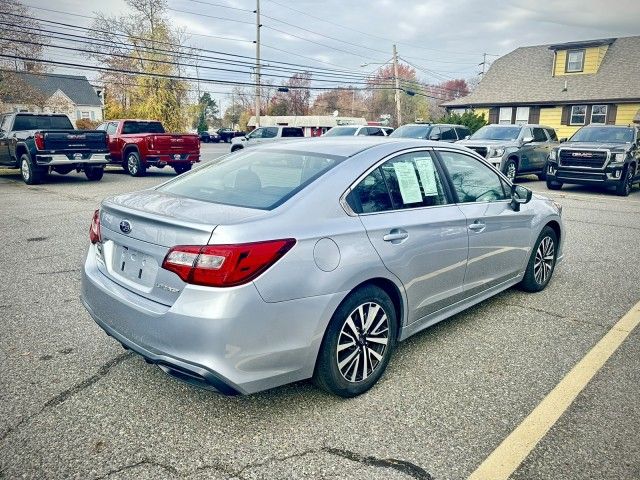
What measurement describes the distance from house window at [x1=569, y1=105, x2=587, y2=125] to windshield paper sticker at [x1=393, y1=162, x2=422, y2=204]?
96.6 feet

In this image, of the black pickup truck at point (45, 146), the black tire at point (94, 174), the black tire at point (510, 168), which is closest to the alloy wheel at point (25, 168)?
the black pickup truck at point (45, 146)

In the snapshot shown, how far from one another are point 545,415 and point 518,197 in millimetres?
2201

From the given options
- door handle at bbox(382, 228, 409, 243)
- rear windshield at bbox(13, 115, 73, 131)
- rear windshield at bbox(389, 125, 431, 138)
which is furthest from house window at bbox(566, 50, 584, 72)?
door handle at bbox(382, 228, 409, 243)

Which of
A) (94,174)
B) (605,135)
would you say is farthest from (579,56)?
(94,174)

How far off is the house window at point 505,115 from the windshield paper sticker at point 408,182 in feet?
100

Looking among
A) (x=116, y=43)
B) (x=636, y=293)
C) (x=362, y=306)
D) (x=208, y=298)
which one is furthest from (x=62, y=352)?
(x=116, y=43)

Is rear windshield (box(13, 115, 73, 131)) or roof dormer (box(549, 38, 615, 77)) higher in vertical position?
roof dormer (box(549, 38, 615, 77))

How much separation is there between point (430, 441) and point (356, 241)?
1.17 meters

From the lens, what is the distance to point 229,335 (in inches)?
95.6

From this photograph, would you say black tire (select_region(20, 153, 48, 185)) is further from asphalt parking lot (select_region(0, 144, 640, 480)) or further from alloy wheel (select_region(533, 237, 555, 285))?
alloy wheel (select_region(533, 237, 555, 285))

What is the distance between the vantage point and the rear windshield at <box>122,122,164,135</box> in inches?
670

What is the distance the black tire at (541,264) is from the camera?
15.9 feet

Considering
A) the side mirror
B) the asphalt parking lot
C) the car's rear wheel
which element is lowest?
the asphalt parking lot

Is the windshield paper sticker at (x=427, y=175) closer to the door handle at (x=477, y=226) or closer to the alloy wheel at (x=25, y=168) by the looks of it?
the door handle at (x=477, y=226)
